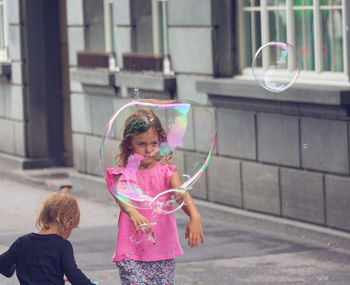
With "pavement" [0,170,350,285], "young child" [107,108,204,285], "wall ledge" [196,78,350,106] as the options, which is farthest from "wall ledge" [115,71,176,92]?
"young child" [107,108,204,285]

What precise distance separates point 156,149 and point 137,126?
19cm

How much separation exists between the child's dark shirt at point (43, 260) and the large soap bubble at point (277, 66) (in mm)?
4252

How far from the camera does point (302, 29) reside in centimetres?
1020

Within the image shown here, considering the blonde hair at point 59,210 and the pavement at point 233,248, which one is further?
the pavement at point 233,248

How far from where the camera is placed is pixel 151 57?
1243 centimetres

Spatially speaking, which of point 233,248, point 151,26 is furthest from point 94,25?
point 233,248

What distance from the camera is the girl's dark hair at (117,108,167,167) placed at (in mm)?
5504

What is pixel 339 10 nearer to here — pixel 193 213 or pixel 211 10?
pixel 211 10

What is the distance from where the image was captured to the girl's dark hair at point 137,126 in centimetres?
550

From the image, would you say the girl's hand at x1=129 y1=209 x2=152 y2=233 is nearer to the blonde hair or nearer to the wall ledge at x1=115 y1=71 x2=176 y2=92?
the blonde hair

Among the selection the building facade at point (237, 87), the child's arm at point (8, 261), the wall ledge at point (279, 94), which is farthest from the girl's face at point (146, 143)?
the wall ledge at point (279, 94)

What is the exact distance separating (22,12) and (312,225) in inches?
303

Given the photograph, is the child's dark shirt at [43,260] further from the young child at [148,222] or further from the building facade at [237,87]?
the building facade at [237,87]

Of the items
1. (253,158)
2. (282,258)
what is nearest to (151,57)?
(253,158)
